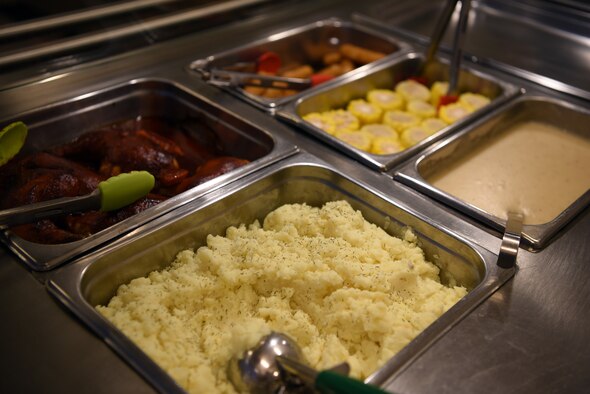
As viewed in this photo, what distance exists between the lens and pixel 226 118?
7.01 ft

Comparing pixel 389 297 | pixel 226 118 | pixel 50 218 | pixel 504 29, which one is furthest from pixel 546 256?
pixel 504 29

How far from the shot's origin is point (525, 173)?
2.18 metres

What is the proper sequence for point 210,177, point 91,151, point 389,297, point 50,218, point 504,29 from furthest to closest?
point 504,29
point 91,151
point 210,177
point 50,218
point 389,297

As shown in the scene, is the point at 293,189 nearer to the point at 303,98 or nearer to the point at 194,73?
Answer: the point at 303,98

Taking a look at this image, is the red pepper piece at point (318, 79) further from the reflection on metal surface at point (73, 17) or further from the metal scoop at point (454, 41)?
the reflection on metal surface at point (73, 17)

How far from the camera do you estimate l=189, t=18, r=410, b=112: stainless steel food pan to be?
101 inches

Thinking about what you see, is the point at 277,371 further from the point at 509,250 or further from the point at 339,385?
the point at 509,250

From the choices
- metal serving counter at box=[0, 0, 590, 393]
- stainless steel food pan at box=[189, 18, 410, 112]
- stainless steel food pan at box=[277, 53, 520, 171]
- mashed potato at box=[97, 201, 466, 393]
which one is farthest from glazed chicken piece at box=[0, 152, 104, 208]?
stainless steel food pan at box=[189, 18, 410, 112]

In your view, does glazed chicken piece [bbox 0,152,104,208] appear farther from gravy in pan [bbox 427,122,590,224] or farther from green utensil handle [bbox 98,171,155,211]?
gravy in pan [bbox 427,122,590,224]

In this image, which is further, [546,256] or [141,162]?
[141,162]

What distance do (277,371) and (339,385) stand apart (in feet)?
0.59

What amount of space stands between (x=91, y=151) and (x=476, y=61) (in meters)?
1.75

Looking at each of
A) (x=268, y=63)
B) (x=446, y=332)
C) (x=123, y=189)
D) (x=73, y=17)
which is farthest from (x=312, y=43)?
(x=446, y=332)

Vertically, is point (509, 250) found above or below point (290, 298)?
above
